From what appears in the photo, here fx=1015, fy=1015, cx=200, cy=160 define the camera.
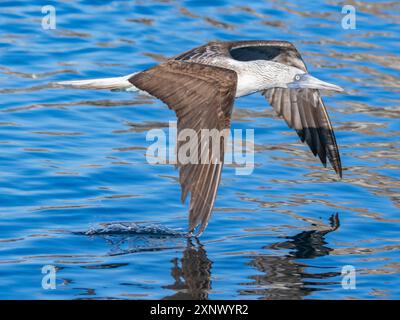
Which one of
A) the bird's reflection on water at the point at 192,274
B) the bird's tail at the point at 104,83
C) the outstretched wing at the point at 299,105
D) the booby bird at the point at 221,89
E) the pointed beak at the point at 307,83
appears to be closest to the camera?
the bird's reflection on water at the point at 192,274

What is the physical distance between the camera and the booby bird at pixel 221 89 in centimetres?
840

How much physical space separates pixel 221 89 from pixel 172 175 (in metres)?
2.38

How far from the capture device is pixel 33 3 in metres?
16.3

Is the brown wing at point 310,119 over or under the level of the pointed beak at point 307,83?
under

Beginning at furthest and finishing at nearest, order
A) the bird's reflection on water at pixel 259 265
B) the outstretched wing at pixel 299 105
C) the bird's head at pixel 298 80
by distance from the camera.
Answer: the outstretched wing at pixel 299 105
the bird's head at pixel 298 80
the bird's reflection on water at pixel 259 265

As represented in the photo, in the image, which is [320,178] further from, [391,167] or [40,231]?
[40,231]

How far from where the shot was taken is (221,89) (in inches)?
351

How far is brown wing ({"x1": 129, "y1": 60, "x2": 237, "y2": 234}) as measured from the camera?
831 centimetres

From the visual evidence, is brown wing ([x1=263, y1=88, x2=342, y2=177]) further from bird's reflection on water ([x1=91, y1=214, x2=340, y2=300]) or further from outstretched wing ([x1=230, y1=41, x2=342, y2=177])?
bird's reflection on water ([x1=91, y1=214, x2=340, y2=300])

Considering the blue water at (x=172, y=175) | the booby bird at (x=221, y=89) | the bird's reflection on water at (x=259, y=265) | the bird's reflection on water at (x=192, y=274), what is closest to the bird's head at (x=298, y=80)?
the booby bird at (x=221, y=89)

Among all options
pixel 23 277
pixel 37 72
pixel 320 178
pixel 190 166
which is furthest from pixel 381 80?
pixel 23 277

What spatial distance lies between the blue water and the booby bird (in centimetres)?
54

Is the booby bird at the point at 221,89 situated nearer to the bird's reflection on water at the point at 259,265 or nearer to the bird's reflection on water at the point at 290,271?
the bird's reflection on water at the point at 259,265

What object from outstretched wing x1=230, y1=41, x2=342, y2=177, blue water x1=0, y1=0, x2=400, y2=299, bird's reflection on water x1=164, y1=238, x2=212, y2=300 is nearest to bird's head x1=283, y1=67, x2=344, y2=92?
outstretched wing x1=230, y1=41, x2=342, y2=177
